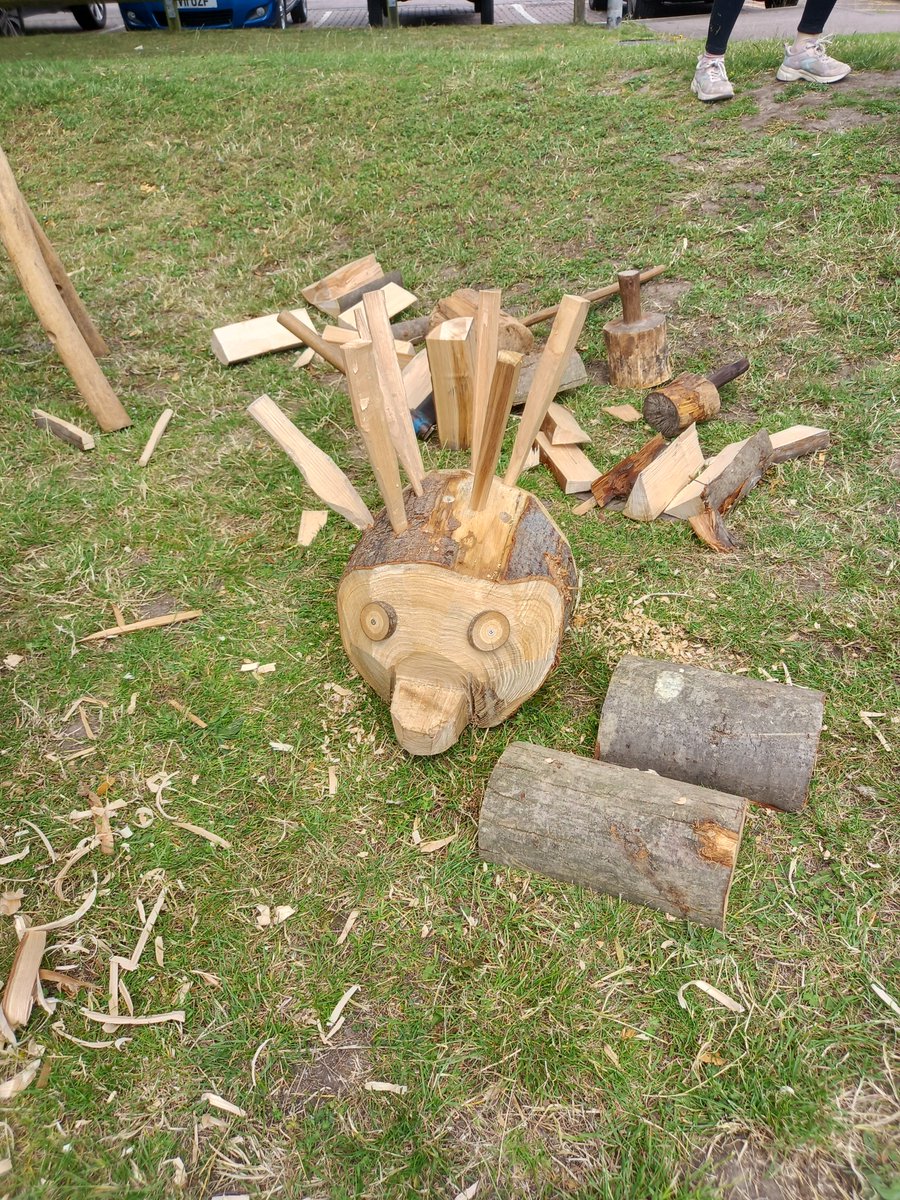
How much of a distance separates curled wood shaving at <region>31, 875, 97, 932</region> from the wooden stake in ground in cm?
249

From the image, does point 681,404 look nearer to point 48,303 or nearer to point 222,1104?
point 48,303

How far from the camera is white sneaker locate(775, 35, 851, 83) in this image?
5355 mm

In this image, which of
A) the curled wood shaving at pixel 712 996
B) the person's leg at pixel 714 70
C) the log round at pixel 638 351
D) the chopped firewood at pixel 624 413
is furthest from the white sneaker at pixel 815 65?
the curled wood shaving at pixel 712 996

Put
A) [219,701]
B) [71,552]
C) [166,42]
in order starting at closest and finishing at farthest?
[219,701] < [71,552] < [166,42]

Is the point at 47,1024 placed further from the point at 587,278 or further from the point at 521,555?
the point at 587,278

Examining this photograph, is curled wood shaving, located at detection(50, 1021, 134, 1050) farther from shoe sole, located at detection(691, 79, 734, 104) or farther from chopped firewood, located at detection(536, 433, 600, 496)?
shoe sole, located at detection(691, 79, 734, 104)

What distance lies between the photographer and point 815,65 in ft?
17.6

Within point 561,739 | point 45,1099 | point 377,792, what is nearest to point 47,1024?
point 45,1099

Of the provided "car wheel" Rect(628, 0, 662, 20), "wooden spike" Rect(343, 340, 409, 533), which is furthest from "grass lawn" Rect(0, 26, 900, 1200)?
"car wheel" Rect(628, 0, 662, 20)

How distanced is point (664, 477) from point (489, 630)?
54.4 inches

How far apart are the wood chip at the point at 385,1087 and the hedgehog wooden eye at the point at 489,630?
1019mm

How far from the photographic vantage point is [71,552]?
3197 millimetres

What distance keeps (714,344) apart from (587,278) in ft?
2.95

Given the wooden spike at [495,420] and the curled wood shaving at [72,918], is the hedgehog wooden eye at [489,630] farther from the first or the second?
the curled wood shaving at [72,918]
